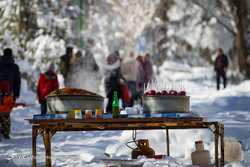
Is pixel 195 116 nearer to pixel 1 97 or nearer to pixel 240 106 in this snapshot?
pixel 1 97

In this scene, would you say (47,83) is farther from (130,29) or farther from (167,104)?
(130,29)

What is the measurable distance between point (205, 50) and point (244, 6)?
3956mm

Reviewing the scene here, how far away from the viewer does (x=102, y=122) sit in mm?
3926

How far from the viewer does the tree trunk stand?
2166 cm

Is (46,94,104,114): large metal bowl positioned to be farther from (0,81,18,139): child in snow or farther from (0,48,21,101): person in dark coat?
(0,48,21,101): person in dark coat

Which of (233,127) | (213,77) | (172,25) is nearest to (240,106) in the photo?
(233,127)

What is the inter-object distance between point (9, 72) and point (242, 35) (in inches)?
672

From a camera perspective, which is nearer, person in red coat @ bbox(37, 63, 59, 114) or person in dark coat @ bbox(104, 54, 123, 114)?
person in red coat @ bbox(37, 63, 59, 114)

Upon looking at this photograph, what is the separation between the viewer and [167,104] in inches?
163

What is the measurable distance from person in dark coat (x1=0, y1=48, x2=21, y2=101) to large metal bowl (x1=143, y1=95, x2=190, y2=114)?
4884 millimetres

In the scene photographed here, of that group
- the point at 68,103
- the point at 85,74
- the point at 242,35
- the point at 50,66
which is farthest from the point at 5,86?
the point at 242,35

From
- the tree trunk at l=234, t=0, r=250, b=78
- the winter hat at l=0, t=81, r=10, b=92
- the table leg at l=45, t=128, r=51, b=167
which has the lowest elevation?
the table leg at l=45, t=128, r=51, b=167

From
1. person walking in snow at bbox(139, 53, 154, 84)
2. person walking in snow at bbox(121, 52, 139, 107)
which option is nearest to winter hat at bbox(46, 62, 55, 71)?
person walking in snow at bbox(121, 52, 139, 107)

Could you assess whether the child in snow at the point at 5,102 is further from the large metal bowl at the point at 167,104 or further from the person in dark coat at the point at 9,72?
the large metal bowl at the point at 167,104
